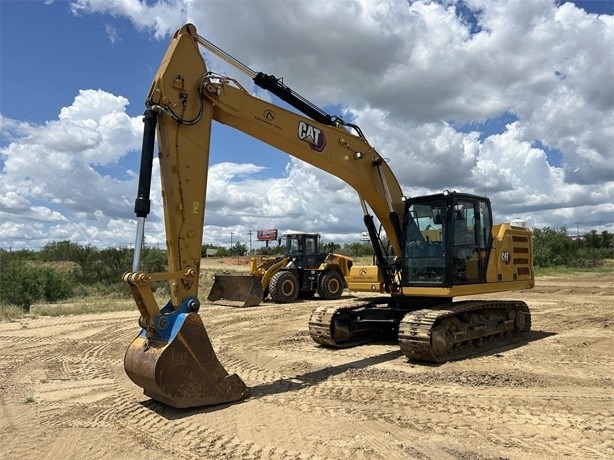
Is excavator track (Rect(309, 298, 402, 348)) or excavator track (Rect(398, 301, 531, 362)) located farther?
excavator track (Rect(309, 298, 402, 348))

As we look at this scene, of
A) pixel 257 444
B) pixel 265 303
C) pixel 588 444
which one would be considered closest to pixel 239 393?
pixel 257 444

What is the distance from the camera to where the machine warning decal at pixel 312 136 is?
27.5ft

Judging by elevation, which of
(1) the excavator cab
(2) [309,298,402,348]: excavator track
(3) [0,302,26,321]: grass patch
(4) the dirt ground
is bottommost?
(4) the dirt ground

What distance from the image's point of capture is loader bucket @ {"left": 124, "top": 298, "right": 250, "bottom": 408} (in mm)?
5961

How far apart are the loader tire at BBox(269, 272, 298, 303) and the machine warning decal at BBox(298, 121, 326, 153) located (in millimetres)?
10876

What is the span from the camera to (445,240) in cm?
923

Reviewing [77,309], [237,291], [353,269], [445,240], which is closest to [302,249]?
[237,291]

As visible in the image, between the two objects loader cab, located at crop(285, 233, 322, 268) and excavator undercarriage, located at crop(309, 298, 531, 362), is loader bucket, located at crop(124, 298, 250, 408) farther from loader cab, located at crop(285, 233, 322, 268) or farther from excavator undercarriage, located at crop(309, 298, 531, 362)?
loader cab, located at crop(285, 233, 322, 268)

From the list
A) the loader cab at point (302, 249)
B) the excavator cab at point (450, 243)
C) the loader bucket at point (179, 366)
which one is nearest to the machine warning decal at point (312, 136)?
the excavator cab at point (450, 243)

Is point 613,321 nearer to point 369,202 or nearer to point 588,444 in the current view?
point 369,202

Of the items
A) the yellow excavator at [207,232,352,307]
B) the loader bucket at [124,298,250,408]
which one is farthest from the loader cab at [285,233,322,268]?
the loader bucket at [124,298,250,408]

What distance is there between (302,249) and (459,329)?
1162cm

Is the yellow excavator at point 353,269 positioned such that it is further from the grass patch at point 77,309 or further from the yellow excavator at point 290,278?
the grass patch at point 77,309

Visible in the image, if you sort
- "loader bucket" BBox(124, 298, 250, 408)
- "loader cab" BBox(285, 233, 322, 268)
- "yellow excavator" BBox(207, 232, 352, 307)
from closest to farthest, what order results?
1. "loader bucket" BBox(124, 298, 250, 408)
2. "yellow excavator" BBox(207, 232, 352, 307)
3. "loader cab" BBox(285, 233, 322, 268)
